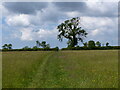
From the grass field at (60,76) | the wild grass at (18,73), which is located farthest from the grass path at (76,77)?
the wild grass at (18,73)

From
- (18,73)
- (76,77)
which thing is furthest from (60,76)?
(18,73)

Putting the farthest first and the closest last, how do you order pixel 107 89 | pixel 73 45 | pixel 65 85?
1. pixel 73 45
2. pixel 65 85
3. pixel 107 89

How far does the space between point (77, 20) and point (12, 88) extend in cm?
8684

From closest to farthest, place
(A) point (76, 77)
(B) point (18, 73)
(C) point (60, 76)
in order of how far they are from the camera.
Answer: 1. (A) point (76, 77)
2. (C) point (60, 76)
3. (B) point (18, 73)

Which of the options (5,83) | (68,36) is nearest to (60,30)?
(68,36)

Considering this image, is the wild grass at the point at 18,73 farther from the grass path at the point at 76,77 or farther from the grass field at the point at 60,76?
the grass path at the point at 76,77

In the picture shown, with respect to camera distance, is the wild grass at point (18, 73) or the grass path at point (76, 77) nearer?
the grass path at point (76, 77)

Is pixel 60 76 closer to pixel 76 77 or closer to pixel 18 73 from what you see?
pixel 76 77

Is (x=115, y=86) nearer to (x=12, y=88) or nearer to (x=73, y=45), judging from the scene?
(x=12, y=88)

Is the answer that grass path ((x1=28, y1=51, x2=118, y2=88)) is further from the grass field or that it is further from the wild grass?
the wild grass

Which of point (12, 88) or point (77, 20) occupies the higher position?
point (77, 20)

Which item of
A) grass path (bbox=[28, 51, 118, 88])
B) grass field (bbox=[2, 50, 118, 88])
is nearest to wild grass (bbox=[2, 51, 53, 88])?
grass field (bbox=[2, 50, 118, 88])

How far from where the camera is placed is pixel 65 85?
10.1m

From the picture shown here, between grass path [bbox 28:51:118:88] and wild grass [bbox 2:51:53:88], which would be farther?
wild grass [bbox 2:51:53:88]
